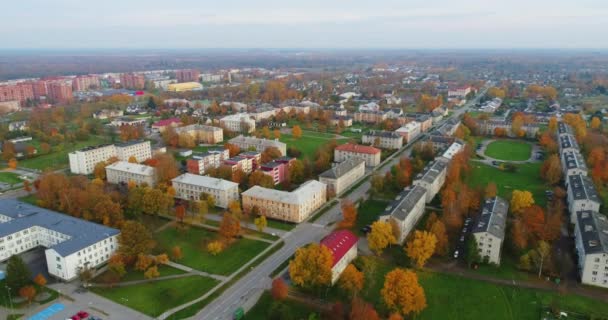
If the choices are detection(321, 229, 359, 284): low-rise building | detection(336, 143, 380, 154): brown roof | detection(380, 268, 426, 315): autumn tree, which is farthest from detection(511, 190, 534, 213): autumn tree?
detection(336, 143, 380, 154): brown roof

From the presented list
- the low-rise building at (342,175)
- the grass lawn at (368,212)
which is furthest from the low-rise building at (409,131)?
the grass lawn at (368,212)

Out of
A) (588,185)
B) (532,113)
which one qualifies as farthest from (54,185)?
(532,113)

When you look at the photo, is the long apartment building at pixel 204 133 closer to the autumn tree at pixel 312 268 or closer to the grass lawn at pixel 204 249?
the grass lawn at pixel 204 249

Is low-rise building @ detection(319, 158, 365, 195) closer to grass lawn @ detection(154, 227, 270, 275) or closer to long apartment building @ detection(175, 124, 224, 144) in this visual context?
grass lawn @ detection(154, 227, 270, 275)

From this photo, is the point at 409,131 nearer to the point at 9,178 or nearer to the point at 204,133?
the point at 204,133

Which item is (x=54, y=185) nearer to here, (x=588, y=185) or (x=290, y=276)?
(x=290, y=276)

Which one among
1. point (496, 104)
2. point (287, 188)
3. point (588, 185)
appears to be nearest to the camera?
point (588, 185)
